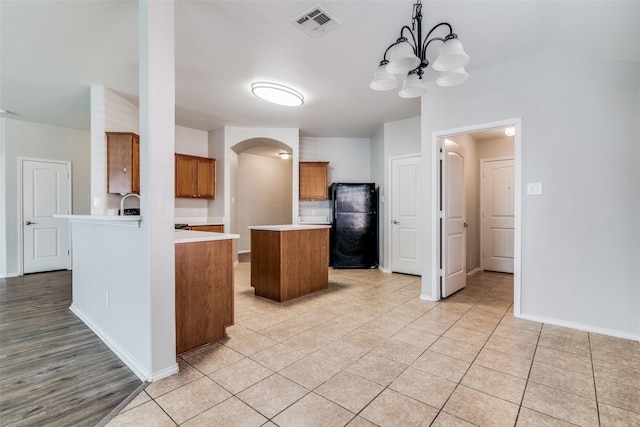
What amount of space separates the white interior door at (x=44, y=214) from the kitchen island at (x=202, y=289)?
16.3 feet

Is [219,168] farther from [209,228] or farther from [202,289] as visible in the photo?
[202,289]

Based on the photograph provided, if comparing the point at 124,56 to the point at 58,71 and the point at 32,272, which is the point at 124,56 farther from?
the point at 32,272

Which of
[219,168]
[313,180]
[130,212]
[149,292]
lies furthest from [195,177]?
[149,292]

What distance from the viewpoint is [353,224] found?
5.60 meters

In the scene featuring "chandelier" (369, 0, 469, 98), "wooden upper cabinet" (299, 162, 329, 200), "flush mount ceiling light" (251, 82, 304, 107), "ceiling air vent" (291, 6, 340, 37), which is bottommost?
"wooden upper cabinet" (299, 162, 329, 200)

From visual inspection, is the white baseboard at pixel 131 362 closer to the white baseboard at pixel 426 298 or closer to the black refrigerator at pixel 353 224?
the white baseboard at pixel 426 298

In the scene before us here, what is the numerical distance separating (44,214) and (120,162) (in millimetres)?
2802

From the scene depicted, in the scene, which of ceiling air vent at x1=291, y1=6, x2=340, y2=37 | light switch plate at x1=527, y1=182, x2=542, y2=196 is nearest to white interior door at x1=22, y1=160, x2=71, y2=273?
ceiling air vent at x1=291, y1=6, x2=340, y2=37

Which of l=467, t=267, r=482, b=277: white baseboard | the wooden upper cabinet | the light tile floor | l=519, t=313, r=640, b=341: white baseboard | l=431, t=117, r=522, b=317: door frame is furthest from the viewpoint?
the wooden upper cabinet

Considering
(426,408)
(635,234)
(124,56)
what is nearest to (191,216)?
(124,56)

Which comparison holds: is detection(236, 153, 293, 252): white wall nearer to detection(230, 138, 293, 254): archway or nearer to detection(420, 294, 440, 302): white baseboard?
detection(230, 138, 293, 254): archway

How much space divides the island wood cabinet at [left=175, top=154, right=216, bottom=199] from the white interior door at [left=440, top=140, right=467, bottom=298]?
430cm

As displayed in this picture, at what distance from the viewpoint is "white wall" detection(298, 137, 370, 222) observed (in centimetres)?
634

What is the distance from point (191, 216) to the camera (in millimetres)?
5863
